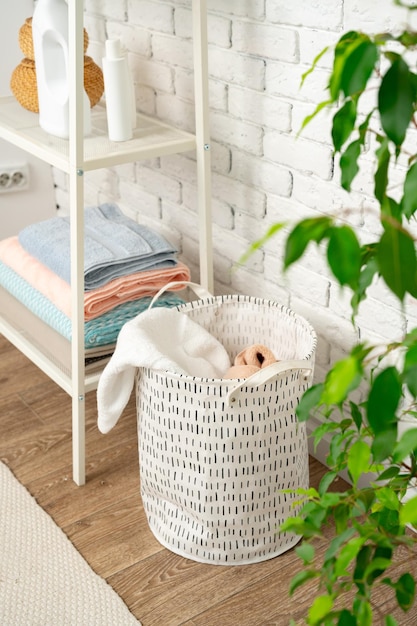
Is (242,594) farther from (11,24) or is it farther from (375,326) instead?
(11,24)

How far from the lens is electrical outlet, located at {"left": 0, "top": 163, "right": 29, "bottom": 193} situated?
2.37 metres

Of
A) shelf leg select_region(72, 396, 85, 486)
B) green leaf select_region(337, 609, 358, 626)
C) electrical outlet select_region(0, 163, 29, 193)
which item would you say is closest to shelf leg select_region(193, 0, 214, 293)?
shelf leg select_region(72, 396, 85, 486)

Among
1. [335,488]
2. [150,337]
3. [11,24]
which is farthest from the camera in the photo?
[11,24]

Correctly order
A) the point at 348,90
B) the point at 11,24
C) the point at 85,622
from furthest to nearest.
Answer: the point at 11,24, the point at 85,622, the point at 348,90

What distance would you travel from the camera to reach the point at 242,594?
1.41 metres

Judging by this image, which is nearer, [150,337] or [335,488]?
[150,337]

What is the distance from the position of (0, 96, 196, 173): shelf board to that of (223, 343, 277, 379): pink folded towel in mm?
436

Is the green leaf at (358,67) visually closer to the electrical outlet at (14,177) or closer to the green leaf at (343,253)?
the green leaf at (343,253)

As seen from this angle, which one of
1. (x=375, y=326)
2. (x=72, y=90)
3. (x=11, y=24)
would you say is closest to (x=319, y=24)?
(x=72, y=90)

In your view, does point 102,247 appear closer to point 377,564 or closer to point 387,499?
point 387,499

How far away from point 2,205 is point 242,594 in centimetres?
144

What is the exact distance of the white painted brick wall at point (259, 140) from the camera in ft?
4.82

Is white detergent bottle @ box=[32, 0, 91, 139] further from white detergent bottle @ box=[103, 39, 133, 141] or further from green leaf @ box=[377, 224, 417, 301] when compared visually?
green leaf @ box=[377, 224, 417, 301]

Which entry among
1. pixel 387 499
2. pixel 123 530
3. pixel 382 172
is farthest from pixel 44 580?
pixel 382 172
